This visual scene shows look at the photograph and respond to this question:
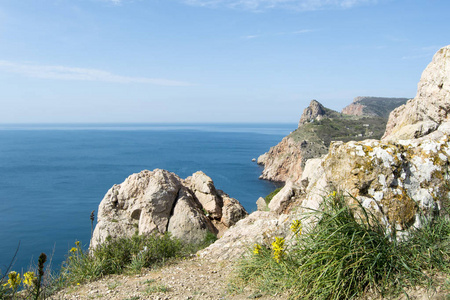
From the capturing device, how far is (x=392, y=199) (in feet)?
16.3

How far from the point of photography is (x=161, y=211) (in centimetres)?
1421

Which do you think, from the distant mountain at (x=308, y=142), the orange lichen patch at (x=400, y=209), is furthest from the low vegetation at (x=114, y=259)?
the distant mountain at (x=308, y=142)

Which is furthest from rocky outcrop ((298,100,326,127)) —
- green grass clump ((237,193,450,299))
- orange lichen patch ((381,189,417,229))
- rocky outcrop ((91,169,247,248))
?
green grass clump ((237,193,450,299))

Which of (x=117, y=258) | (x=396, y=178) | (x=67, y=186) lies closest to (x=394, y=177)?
(x=396, y=178)

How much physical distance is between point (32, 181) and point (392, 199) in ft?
276

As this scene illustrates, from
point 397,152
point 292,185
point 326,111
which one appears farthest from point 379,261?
point 326,111

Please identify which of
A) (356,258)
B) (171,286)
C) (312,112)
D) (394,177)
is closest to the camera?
(356,258)

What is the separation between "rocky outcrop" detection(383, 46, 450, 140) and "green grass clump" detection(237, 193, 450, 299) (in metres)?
2.98

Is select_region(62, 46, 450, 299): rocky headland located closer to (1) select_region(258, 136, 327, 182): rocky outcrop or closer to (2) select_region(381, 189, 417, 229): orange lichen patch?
(2) select_region(381, 189, 417, 229): orange lichen patch

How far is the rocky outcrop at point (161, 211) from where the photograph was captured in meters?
13.8

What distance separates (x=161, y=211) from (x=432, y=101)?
35.2ft

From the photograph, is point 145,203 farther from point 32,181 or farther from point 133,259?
point 32,181

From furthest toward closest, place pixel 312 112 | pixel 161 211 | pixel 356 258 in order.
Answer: pixel 312 112
pixel 161 211
pixel 356 258

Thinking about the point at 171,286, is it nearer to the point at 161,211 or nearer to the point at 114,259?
the point at 114,259
